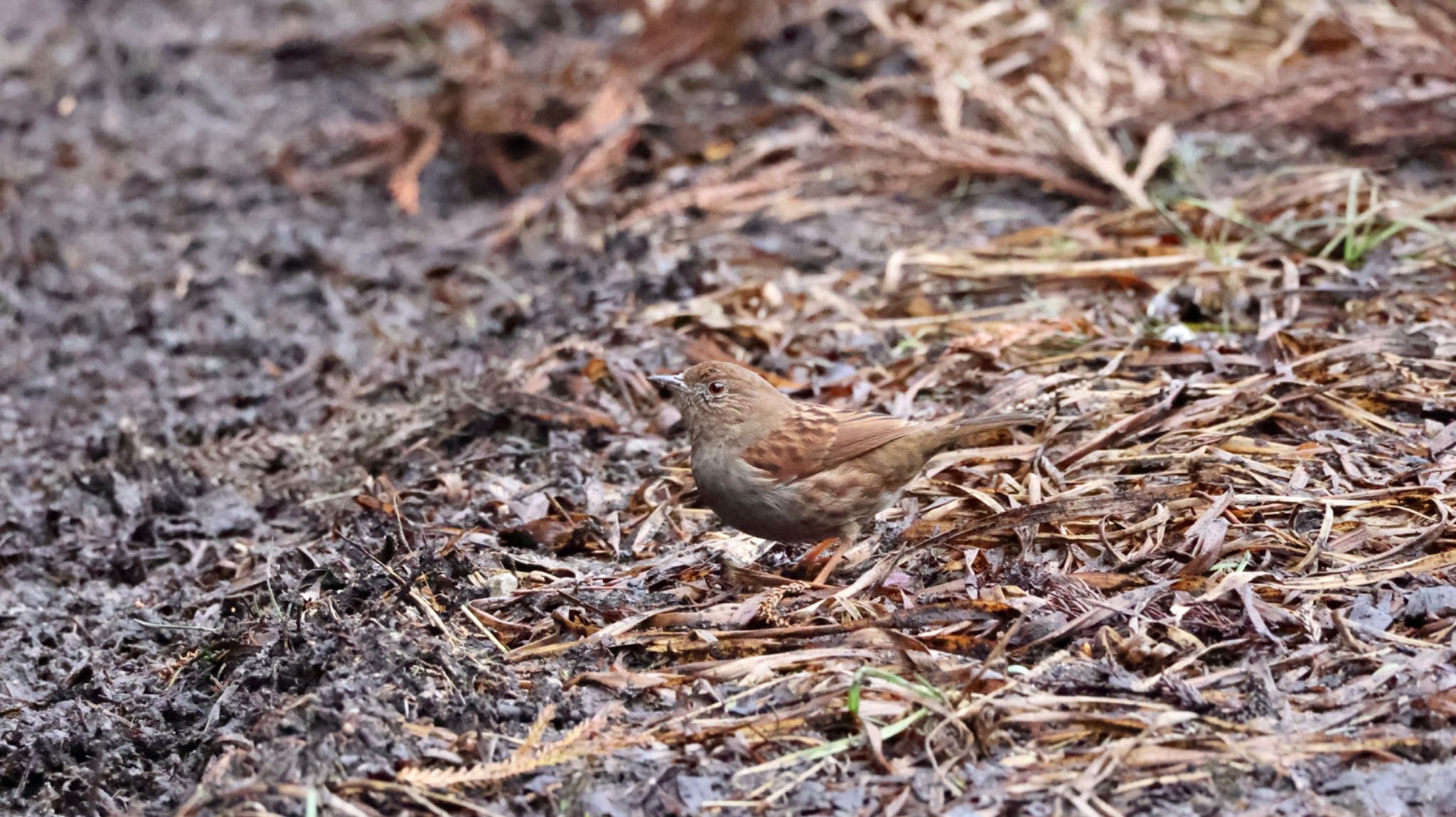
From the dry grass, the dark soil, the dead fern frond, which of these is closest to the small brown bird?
the dry grass

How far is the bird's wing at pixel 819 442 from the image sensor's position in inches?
181

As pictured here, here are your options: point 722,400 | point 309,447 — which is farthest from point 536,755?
point 309,447

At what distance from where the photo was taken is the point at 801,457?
466cm

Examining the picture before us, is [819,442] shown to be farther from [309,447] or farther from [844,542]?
[309,447]

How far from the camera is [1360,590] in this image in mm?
Answer: 3902

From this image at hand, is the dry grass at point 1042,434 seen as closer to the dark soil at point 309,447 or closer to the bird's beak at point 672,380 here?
the dark soil at point 309,447

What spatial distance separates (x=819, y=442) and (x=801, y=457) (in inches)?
4.1

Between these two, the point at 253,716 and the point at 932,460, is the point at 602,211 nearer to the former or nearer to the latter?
the point at 932,460

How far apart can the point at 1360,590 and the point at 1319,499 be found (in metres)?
0.44

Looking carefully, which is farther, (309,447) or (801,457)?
(309,447)

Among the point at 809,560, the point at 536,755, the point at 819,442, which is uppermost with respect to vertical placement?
the point at 536,755

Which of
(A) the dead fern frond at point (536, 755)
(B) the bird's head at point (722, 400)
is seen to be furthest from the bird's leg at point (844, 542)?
(A) the dead fern frond at point (536, 755)

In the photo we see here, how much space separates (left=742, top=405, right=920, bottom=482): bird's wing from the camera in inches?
181

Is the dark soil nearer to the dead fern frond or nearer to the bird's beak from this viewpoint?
the dead fern frond
